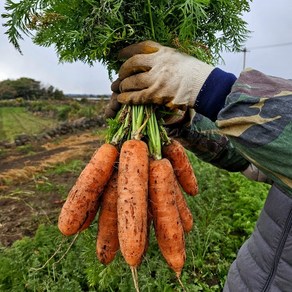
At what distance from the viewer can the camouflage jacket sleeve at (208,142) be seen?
6.27 feet

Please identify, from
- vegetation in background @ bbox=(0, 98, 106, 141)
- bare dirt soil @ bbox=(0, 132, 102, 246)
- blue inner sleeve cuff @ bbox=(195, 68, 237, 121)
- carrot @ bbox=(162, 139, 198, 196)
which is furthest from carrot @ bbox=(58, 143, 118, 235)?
vegetation in background @ bbox=(0, 98, 106, 141)

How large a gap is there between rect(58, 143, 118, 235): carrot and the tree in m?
0.47

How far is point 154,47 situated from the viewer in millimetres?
1566

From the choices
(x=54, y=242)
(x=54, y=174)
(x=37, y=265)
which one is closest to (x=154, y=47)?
(x=37, y=265)

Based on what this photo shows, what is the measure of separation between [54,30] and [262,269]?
1.50 meters

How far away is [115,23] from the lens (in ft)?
5.29

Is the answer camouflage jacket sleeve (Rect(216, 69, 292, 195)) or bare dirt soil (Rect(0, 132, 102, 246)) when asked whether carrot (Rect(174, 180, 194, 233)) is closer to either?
bare dirt soil (Rect(0, 132, 102, 246))

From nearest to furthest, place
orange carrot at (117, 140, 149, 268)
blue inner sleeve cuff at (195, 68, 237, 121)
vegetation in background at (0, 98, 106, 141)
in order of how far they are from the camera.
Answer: blue inner sleeve cuff at (195, 68, 237, 121) < orange carrot at (117, 140, 149, 268) < vegetation in background at (0, 98, 106, 141)

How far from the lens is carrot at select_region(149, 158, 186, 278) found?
1673mm

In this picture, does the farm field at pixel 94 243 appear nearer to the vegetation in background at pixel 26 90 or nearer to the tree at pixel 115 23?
the tree at pixel 115 23

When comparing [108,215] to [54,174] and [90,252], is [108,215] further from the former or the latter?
[54,174]

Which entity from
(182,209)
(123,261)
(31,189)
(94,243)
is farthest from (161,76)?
(31,189)

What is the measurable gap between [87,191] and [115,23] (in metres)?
0.78

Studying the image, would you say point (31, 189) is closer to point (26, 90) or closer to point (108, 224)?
point (108, 224)
